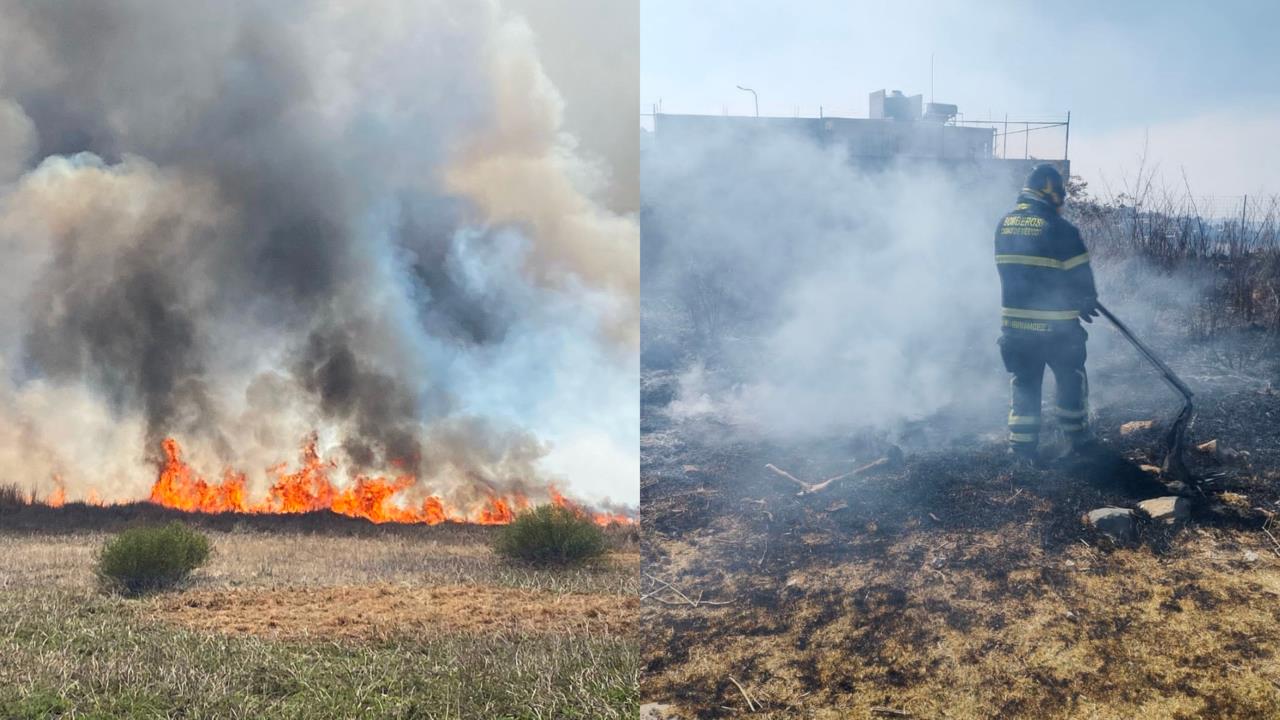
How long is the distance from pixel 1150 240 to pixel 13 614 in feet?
38.0

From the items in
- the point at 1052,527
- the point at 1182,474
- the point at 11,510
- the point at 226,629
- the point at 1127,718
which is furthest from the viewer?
the point at 11,510

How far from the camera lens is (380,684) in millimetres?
5359

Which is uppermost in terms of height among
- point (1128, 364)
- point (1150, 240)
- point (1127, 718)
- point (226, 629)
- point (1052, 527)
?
point (1150, 240)

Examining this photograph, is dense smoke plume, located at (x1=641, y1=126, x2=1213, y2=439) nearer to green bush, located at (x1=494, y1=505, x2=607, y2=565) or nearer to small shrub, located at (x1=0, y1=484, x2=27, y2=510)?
green bush, located at (x1=494, y1=505, x2=607, y2=565)

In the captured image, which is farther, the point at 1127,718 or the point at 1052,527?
the point at 1052,527

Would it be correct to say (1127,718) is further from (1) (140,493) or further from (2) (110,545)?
Answer: (1) (140,493)

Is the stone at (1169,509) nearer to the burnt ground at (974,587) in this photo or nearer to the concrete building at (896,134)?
the burnt ground at (974,587)

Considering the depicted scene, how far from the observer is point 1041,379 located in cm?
691

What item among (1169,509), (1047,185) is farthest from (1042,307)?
(1169,509)

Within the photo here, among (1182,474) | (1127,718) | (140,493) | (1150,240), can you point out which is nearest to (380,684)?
(1127,718)

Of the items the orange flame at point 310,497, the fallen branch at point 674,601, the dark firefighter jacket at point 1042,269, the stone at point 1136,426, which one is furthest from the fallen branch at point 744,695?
the orange flame at point 310,497

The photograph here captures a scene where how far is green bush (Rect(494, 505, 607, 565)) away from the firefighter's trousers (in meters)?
5.28

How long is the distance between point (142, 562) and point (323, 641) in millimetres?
3363

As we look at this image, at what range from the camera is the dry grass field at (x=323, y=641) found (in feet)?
16.8
